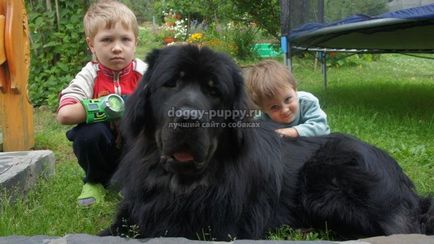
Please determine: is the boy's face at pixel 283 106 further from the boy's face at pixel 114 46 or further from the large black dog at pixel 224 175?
the boy's face at pixel 114 46

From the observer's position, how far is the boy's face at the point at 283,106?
3464 mm

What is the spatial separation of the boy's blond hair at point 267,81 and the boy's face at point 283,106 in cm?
3

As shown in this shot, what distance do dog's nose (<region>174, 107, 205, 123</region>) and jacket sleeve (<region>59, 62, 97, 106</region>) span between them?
1168mm

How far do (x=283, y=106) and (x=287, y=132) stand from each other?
30 cm

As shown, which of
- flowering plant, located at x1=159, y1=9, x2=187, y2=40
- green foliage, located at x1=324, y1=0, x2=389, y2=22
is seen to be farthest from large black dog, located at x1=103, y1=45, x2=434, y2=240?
flowering plant, located at x1=159, y1=9, x2=187, y2=40

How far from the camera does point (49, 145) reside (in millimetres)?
4945

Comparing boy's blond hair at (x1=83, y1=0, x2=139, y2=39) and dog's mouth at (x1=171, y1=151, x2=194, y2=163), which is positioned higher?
boy's blond hair at (x1=83, y1=0, x2=139, y2=39)

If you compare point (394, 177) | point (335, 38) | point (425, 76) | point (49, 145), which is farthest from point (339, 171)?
point (425, 76)

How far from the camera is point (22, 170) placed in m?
3.42

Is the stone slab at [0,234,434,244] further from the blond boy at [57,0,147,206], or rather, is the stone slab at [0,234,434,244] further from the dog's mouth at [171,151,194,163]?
the blond boy at [57,0,147,206]

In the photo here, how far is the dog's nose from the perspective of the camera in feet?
7.59

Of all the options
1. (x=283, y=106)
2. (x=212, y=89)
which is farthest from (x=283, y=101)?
(x=212, y=89)

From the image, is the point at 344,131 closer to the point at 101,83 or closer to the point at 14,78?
the point at 101,83

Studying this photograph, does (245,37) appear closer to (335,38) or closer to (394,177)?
(335,38)
